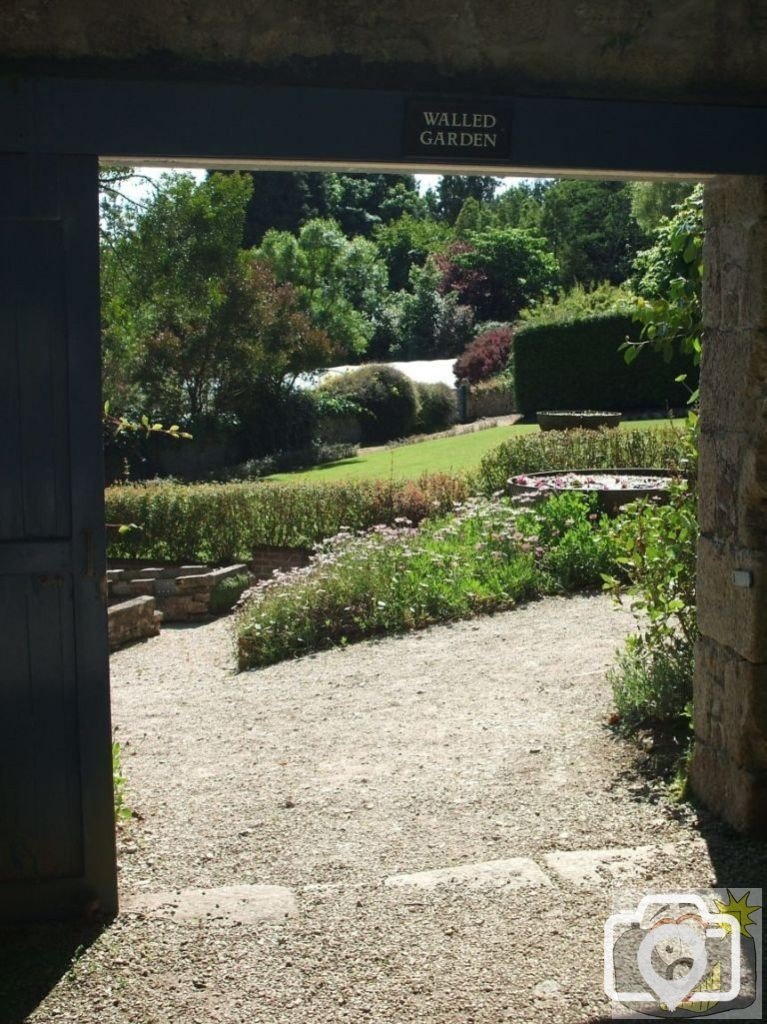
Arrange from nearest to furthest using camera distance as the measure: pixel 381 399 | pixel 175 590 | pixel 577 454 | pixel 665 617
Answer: pixel 665 617, pixel 175 590, pixel 577 454, pixel 381 399

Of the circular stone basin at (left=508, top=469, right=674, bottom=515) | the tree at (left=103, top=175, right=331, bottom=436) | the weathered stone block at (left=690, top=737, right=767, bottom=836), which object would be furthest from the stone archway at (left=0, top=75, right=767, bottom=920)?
the tree at (left=103, top=175, right=331, bottom=436)

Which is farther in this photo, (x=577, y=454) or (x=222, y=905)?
(x=577, y=454)

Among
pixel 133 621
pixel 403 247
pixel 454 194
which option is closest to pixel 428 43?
pixel 133 621

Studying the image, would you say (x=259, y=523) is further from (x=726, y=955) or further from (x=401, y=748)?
(x=726, y=955)

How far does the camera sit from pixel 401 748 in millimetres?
6336

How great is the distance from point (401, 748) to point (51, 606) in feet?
9.23

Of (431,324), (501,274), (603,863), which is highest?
(501,274)

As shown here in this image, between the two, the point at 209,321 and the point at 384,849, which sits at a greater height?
the point at 209,321

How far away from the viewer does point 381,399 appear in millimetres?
27609

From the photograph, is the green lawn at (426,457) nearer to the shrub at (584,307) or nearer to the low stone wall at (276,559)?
the shrub at (584,307)

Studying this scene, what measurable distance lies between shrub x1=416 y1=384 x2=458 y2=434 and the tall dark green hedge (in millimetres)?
2643

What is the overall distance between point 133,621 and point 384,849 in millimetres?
7016

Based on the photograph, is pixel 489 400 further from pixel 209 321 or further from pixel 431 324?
pixel 431 324

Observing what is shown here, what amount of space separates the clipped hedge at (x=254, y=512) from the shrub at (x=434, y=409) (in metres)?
13.3
